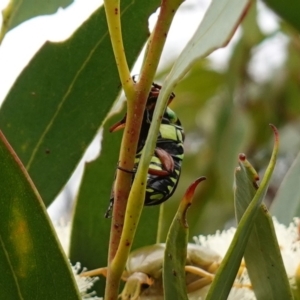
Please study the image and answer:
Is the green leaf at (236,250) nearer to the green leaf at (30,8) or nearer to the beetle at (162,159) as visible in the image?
the beetle at (162,159)

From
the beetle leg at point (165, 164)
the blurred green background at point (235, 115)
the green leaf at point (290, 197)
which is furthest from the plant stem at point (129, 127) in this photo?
the blurred green background at point (235, 115)

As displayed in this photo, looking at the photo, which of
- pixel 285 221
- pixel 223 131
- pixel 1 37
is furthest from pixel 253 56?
pixel 1 37

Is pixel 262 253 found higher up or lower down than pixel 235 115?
lower down

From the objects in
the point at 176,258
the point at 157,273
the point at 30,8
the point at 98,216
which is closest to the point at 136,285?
the point at 157,273

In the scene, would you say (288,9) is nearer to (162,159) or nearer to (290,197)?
(162,159)

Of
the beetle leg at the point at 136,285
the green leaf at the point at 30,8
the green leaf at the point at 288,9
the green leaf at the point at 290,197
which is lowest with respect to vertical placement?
the beetle leg at the point at 136,285

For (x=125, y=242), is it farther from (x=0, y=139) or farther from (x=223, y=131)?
(x=223, y=131)
